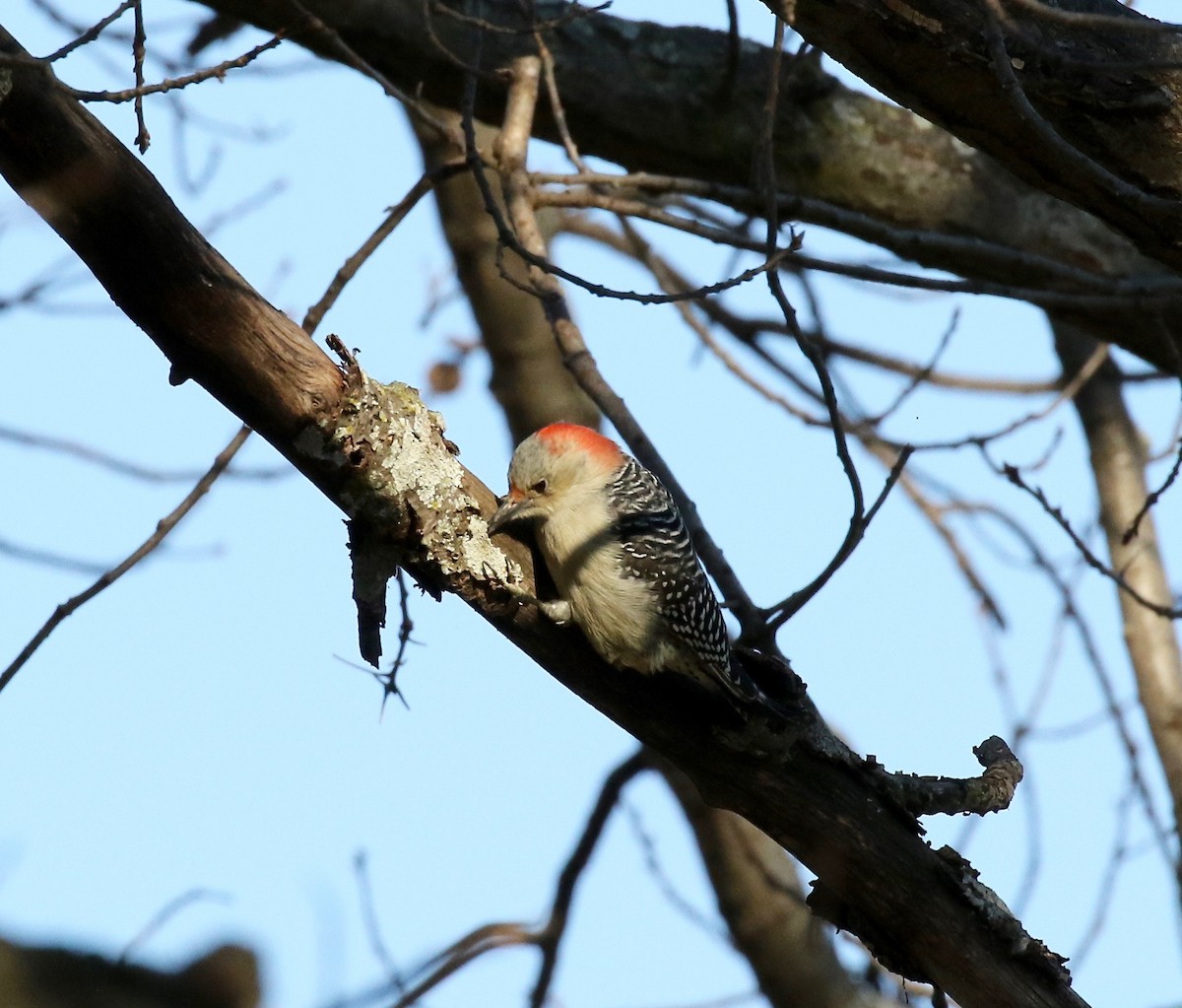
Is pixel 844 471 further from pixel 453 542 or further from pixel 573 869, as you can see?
pixel 573 869

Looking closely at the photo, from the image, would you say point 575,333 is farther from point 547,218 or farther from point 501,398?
point 547,218

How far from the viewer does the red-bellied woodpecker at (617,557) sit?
326 centimetres

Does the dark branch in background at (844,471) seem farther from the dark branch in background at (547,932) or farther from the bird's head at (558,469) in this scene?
the dark branch in background at (547,932)

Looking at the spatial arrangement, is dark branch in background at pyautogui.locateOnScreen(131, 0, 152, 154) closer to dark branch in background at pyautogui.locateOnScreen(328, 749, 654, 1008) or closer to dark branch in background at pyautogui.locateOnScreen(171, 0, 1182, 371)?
dark branch in background at pyautogui.locateOnScreen(171, 0, 1182, 371)

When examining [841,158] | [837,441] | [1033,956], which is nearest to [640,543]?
[837,441]

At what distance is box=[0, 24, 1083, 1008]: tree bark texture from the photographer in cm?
258

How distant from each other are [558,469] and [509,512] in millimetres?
499

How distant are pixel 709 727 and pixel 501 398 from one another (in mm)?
3558

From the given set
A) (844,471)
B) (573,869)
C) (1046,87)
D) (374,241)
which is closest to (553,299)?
(374,241)

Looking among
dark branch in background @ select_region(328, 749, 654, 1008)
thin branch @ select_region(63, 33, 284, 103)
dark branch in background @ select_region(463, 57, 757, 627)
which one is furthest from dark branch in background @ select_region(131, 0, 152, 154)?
dark branch in background @ select_region(328, 749, 654, 1008)

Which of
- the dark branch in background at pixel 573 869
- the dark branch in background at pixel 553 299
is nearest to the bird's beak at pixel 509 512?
the dark branch in background at pixel 553 299

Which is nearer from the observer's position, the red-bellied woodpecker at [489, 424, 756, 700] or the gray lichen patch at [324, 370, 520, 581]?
the gray lichen patch at [324, 370, 520, 581]

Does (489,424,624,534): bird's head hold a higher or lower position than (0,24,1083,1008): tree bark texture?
higher

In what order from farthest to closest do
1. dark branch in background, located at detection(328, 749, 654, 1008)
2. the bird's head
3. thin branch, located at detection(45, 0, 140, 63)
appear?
dark branch in background, located at detection(328, 749, 654, 1008)
the bird's head
thin branch, located at detection(45, 0, 140, 63)
